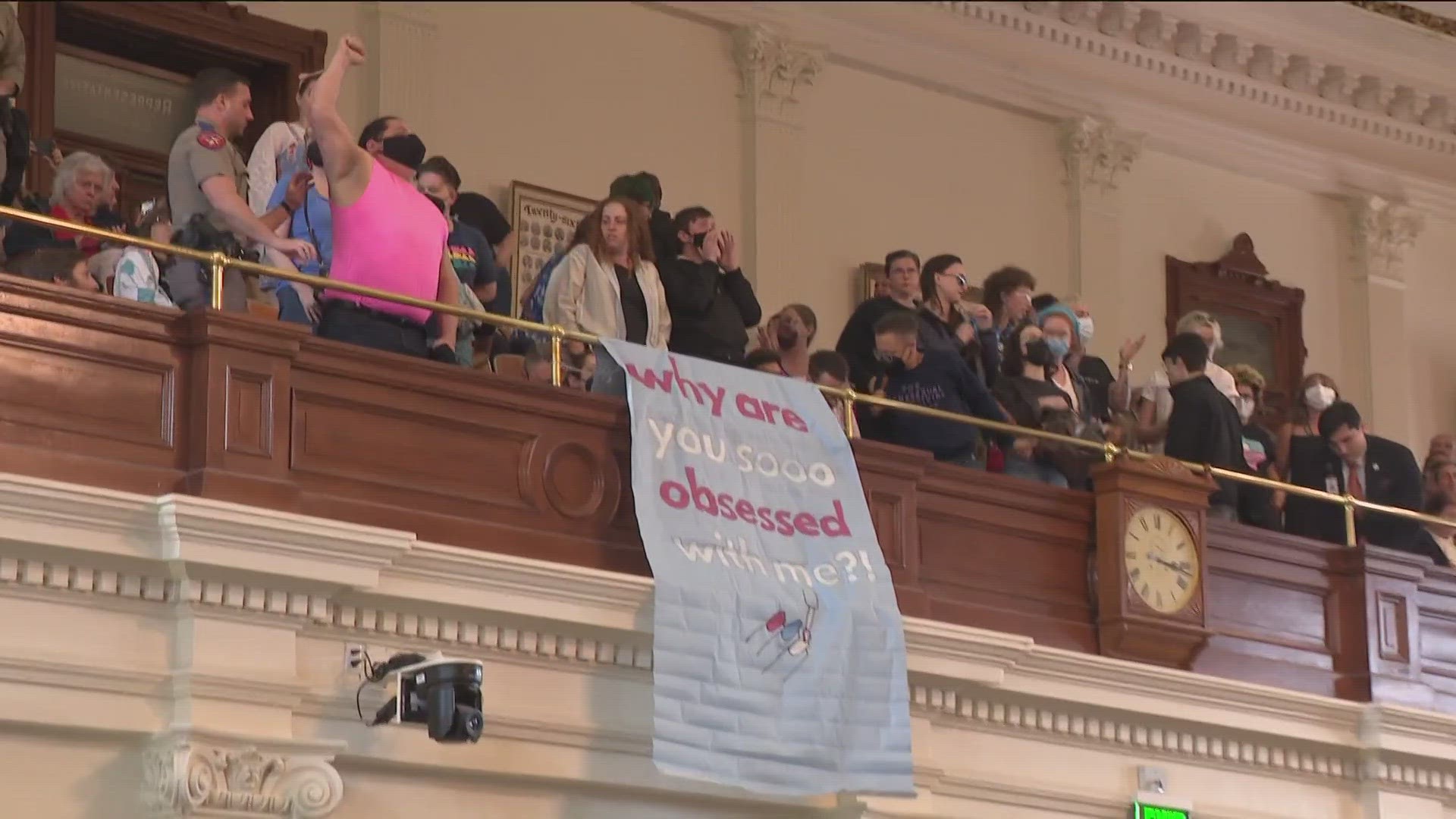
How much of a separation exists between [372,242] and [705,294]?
1675mm

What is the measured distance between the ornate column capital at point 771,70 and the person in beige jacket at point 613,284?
4256mm

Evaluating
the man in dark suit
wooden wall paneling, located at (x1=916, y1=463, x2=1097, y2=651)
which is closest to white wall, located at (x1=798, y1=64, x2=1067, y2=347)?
the man in dark suit

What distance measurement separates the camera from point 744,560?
901 cm

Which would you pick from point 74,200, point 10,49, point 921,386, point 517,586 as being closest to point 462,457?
point 517,586

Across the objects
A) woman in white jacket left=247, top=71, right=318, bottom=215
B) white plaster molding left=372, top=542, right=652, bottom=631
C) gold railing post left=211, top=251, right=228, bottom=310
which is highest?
woman in white jacket left=247, top=71, right=318, bottom=215

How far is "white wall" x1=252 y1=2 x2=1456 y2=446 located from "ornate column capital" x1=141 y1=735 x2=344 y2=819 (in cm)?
519

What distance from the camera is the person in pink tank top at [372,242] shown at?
27.8 ft

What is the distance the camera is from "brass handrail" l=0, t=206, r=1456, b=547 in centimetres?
791

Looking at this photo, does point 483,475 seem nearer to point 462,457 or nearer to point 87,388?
point 462,457

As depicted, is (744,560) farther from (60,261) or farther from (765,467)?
(60,261)

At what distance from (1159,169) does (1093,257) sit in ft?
3.01

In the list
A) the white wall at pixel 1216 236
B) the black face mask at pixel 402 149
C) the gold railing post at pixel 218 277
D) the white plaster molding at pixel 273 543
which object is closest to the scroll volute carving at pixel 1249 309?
the white wall at pixel 1216 236

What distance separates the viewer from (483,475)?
8.68 meters

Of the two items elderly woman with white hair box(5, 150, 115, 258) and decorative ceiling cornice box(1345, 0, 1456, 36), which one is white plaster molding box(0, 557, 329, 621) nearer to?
elderly woman with white hair box(5, 150, 115, 258)
